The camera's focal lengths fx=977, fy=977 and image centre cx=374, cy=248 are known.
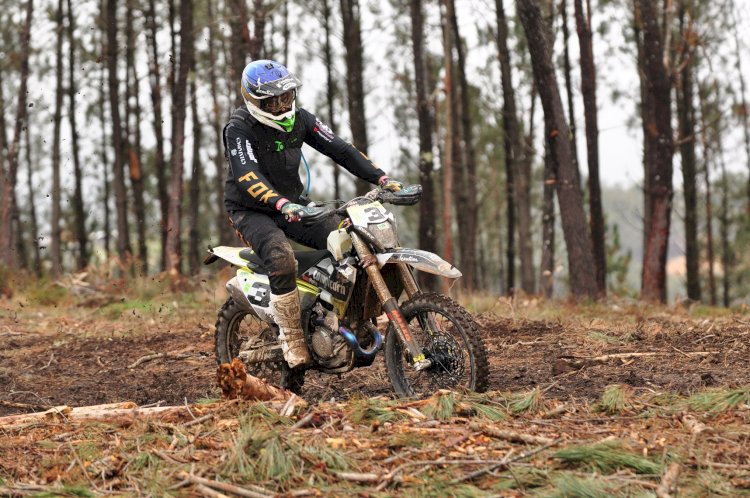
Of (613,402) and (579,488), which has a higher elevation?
(613,402)

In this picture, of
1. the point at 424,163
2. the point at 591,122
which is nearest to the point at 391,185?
the point at 591,122

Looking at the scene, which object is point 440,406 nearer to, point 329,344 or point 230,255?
point 329,344

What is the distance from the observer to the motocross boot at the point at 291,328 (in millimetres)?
7141

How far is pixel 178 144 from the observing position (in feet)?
60.3

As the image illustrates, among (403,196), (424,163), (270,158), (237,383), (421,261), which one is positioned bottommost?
(237,383)

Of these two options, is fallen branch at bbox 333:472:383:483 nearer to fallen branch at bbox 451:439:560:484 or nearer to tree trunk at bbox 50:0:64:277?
fallen branch at bbox 451:439:560:484

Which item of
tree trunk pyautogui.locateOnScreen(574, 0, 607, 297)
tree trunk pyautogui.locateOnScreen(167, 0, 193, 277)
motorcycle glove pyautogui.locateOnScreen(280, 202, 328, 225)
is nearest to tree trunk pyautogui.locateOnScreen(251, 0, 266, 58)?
tree trunk pyautogui.locateOnScreen(167, 0, 193, 277)

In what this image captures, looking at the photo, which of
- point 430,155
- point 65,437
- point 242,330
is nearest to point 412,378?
point 242,330

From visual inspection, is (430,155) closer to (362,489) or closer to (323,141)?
(323,141)

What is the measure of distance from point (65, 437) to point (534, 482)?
2824 mm

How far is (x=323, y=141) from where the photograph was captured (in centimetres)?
760

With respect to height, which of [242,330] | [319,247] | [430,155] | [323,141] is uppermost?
[430,155]

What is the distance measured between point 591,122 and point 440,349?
15.2m

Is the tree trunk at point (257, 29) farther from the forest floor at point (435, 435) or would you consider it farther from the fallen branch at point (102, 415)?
the fallen branch at point (102, 415)
